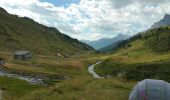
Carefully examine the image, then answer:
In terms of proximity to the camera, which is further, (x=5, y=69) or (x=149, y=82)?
(x=5, y=69)

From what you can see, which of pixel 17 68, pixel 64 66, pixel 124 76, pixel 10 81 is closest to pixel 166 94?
pixel 10 81

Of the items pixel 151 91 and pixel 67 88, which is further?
pixel 67 88

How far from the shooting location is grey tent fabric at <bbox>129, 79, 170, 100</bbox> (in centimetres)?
3284

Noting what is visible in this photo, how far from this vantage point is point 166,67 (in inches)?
4040

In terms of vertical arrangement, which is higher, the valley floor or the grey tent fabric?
the grey tent fabric

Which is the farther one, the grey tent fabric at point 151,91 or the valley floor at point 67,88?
the valley floor at point 67,88

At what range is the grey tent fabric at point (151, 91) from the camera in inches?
1293

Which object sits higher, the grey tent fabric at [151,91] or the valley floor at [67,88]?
the grey tent fabric at [151,91]

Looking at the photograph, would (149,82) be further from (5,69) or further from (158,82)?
(5,69)

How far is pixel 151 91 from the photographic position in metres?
33.1

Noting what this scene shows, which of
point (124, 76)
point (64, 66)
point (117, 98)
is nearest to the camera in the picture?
point (117, 98)

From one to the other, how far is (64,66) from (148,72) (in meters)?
61.7

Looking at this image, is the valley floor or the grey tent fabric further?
the valley floor

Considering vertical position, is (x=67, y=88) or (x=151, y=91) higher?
(x=151, y=91)
